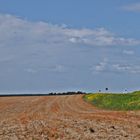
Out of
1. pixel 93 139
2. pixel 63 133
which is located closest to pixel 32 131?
pixel 63 133

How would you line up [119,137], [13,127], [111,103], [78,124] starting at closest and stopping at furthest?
[119,137] < [13,127] < [78,124] < [111,103]

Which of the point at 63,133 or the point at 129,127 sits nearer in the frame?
the point at 63,133

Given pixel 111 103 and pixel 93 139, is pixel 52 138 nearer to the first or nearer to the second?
pixel 93 139

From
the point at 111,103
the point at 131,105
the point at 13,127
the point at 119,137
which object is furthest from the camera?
the point at 111,103

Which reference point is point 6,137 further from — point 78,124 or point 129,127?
point 129,127

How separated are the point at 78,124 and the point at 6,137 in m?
7.57

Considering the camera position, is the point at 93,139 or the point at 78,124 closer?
the point at 93,139

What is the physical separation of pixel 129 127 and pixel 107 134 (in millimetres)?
5823

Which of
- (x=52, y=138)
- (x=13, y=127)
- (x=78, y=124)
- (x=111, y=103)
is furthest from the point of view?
(x=111, y=103)

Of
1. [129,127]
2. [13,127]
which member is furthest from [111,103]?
[13,127]

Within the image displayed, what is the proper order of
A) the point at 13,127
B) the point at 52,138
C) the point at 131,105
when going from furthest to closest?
the point at 131,105 → the point at 13,127 → the point at 52,138

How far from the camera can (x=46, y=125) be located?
33188mm

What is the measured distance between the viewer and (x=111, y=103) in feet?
260

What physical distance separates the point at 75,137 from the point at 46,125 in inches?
203
